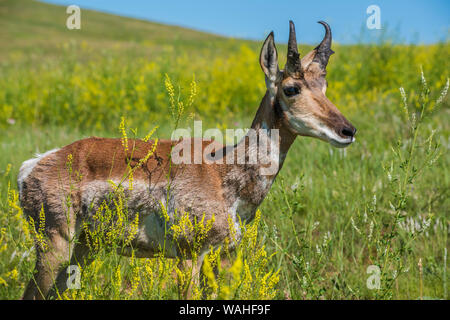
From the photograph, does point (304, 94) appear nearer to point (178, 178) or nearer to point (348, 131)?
Result: point (348, 131)

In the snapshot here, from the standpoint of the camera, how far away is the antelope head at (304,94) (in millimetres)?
3094

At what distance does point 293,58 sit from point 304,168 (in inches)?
116

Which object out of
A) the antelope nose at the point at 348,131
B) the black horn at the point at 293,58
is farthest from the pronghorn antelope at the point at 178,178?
the antelope nose at the point at 348,131

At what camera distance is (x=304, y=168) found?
602cm

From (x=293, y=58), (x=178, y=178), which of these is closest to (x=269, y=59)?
(x=293, y=58)

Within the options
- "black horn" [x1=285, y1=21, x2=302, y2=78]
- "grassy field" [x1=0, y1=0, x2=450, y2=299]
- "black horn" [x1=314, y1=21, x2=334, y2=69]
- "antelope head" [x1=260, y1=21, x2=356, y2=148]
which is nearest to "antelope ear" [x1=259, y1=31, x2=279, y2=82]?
"antelope head" [x1=260, y1=21, x2=356, y2=148]

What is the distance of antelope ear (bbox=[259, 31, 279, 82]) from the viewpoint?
10.8ft

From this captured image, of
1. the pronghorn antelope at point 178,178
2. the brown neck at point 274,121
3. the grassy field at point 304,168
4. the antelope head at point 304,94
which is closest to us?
the grassy field at point 304,168

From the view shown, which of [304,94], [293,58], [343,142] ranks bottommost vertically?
[343,142]

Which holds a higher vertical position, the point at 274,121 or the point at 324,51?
the point at 324,51

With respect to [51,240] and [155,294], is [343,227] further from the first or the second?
[51,240]

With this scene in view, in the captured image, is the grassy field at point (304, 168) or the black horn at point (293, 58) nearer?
the grassy field at point (304, 168)

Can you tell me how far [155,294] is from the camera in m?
2.76

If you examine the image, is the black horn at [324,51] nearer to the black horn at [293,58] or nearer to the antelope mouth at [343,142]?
the black horn at [293,58]
